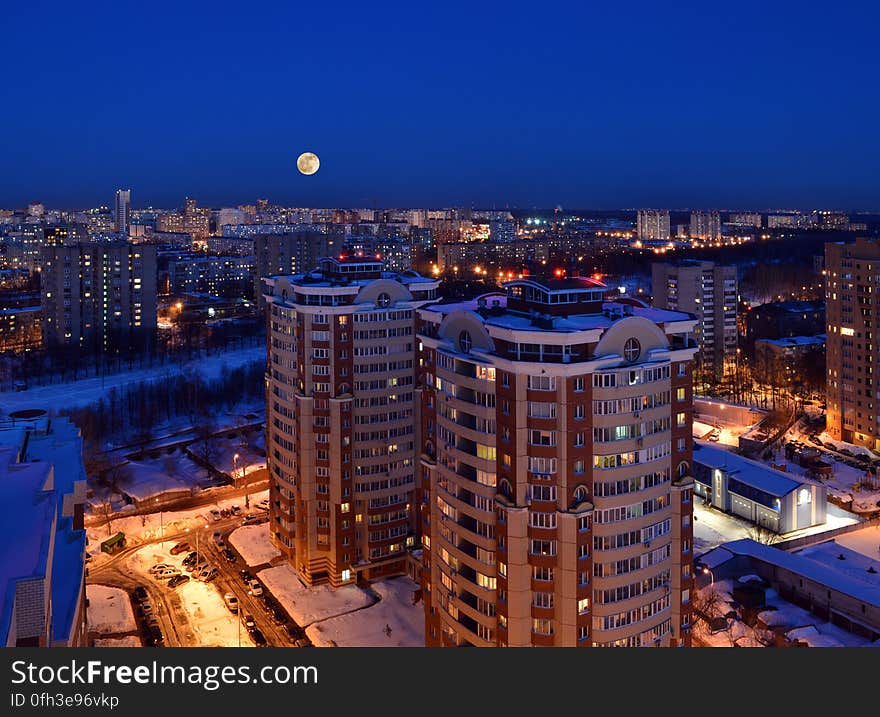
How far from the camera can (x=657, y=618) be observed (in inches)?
360

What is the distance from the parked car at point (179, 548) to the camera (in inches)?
570

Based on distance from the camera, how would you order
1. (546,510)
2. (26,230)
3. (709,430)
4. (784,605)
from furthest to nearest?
(26,230)
(709,430)
(784,605)
(546,510)

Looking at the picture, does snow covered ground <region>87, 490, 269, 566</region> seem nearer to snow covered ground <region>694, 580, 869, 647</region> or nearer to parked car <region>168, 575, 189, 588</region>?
parked car <region>168, 575, 189, 588</region>

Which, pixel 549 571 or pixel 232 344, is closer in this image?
pixel 549 571

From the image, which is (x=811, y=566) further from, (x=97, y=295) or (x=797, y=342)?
(x=97, y=295)

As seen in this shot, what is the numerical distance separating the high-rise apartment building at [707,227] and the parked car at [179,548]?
69.5 m

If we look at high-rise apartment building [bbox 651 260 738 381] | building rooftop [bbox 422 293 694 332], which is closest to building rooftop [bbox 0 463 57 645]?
building rooftop [bbox 422 293 694 332]

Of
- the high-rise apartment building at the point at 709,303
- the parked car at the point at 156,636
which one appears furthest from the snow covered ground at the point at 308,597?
the high-rise apartment building at the point at 709,303

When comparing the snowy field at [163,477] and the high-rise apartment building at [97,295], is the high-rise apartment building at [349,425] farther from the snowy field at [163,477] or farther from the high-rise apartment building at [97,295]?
the high-rise apartment building at [97,295]

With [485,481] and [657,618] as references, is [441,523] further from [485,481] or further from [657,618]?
[657,618]

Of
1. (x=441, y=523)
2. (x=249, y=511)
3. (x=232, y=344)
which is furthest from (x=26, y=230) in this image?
(x=441, y=523)

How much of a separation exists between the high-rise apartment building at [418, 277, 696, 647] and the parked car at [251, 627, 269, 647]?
3.28 m

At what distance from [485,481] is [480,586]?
121cm

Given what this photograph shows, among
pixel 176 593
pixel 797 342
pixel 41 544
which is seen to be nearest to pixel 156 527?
pixel 176 593
